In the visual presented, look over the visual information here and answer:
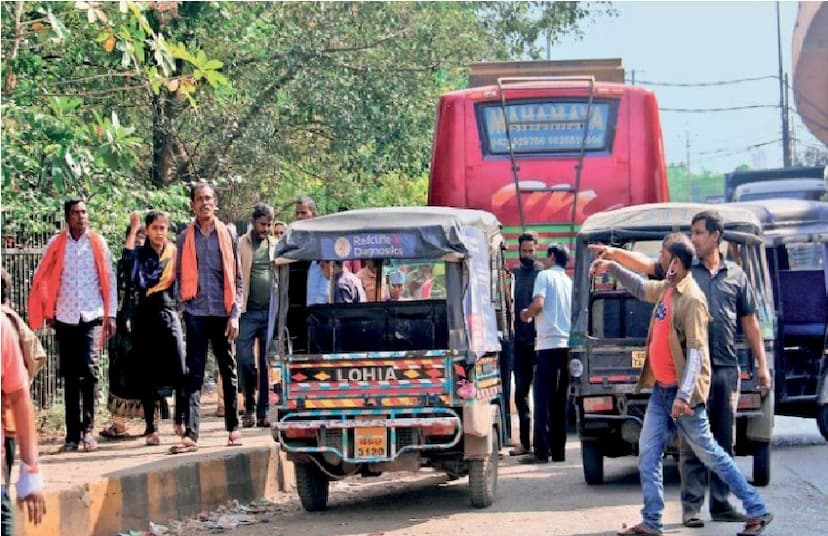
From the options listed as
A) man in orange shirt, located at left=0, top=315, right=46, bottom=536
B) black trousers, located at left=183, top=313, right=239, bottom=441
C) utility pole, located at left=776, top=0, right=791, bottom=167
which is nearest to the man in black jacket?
black trousers, located at left=183, top=313, right=239, bottom=441

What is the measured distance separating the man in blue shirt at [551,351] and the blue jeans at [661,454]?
11.3ft

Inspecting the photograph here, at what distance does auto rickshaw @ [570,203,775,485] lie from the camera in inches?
433

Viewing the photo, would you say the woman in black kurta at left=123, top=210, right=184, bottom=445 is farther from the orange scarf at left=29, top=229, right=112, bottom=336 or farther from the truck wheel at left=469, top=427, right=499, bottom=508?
the truck wheel at left=469, top=427, right=499, bottom=508

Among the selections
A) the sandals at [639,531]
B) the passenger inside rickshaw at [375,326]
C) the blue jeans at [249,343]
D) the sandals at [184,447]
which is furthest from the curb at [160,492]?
the sandals at [639,531]

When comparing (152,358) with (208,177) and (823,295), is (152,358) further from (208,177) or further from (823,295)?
(208,177)

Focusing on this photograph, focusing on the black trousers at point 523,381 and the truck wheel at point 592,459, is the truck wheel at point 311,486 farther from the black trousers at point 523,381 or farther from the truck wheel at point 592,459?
the black trousers at point 523,381

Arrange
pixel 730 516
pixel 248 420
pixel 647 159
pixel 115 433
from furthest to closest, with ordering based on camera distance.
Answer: pixel 647 159
pixel 248 420
pixel 115 433
pixel 730 516

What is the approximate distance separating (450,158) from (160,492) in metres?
7.55

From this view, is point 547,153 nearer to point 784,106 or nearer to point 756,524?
point 756,524

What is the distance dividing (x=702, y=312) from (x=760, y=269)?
3305 millimetres

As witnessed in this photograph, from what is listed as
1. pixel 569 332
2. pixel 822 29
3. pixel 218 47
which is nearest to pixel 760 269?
pixel 569 332

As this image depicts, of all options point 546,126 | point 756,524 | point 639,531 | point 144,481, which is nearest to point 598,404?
point 639,531

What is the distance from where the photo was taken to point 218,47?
19.0 meters

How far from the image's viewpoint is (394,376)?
393 inches
